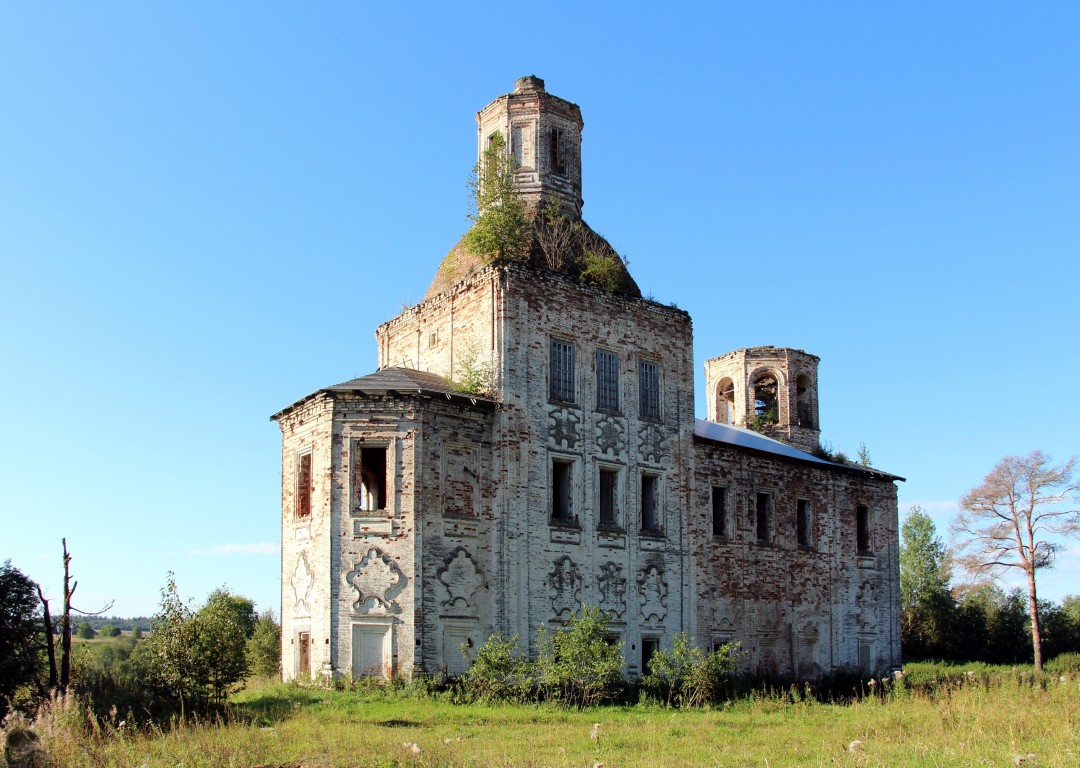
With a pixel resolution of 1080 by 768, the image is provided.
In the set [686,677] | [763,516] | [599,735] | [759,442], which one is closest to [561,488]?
[686,677]

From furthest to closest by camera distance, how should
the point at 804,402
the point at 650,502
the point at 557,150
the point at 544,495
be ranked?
the point at 804,402 → the point at 557,150 → the point at 650,502 → the point at 544,495

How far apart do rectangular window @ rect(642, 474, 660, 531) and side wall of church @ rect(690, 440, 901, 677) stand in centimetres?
109

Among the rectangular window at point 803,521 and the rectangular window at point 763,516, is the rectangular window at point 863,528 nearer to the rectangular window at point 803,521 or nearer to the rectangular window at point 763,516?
the rectangular window at point 803,521

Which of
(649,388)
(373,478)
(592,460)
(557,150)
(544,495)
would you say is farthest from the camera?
(557,150)

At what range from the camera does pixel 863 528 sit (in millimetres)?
29688

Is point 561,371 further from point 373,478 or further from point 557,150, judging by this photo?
point 557,150

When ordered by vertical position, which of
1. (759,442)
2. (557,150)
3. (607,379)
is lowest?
(759,442)

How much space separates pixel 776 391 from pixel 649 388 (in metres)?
11.6

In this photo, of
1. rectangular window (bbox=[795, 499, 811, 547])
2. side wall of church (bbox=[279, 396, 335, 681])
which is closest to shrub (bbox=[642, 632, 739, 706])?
side wall of church (bbox=[279, 396, 335, 681])

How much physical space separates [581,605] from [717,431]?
A: 9.34m

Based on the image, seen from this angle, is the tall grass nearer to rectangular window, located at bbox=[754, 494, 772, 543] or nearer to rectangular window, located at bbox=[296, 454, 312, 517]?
rectangular window, located at bbox=[296, 454, 312, 517]

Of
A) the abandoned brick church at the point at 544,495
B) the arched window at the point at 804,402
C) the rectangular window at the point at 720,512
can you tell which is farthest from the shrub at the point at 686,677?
the arched window at the point at 804,402

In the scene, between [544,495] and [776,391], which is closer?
[544,495]

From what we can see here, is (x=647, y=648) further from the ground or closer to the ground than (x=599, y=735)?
closer to the ground
